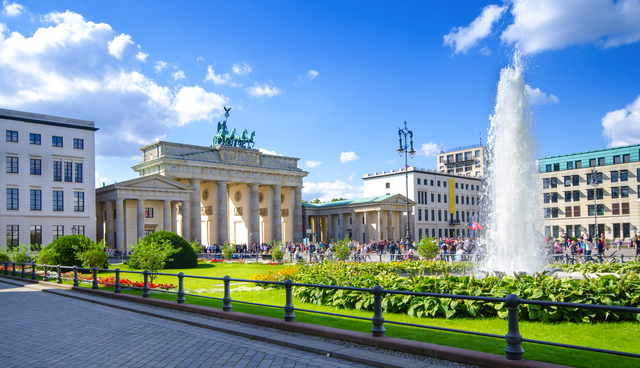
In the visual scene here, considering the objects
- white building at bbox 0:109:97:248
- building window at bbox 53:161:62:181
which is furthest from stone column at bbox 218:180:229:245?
building window at bbox 53:161:62:181

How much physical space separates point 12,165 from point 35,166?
2.08 m

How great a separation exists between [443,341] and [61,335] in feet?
27.1

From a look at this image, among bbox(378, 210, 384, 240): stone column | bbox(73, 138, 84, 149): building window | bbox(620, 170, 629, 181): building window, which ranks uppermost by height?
bbox(73, 138, 84, 149): building window

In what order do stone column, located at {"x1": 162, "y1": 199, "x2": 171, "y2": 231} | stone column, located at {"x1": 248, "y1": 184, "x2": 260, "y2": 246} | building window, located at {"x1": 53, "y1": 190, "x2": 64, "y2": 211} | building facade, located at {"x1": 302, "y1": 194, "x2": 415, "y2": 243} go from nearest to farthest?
building window, located at {"x1": 53, "y1": 190, "x2": 64, "y2": 211} → stone column, located at {"x1": 162, "y1": 199, "x2": 171, "y2": 231} → stone column, located at {"x1": 248, "y1": 184, "x2": 260, "y2": 246} → building facade, located at {"x1": 302, "y1": 194, "x2": 415, "y2": 243}

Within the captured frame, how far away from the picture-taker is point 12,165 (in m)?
48.2

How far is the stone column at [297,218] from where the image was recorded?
259ft

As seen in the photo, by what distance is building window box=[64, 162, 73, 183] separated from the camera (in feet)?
170

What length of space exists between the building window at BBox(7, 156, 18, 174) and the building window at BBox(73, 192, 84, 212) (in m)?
6.21

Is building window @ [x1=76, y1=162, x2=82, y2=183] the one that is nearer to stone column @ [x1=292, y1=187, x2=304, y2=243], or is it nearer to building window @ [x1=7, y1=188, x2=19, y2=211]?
building window @ [x1=7, y1=188, x2=19, y2=211]

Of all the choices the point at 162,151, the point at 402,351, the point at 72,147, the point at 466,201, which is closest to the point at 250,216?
the point at 162,151

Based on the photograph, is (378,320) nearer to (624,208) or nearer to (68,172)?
(68,172)

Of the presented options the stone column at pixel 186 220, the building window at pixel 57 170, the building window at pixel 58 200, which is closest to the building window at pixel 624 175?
the stone column at pixel 186 220

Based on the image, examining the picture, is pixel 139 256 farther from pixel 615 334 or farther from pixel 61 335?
pixel 615 334

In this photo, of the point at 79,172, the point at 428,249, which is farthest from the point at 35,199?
the point at 428,249
